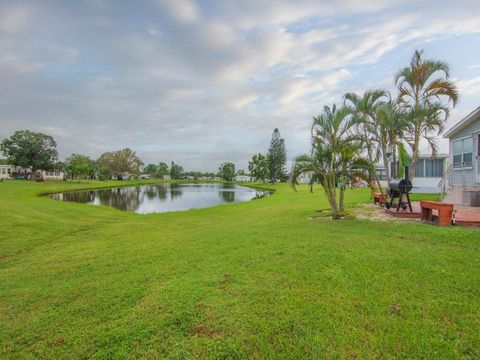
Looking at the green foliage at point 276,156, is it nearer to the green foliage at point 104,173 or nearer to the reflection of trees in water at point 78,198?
the reflection of trees in water at point 78,198

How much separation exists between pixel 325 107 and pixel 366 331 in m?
8.76

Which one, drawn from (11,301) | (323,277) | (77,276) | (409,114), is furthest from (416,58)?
(11,301)

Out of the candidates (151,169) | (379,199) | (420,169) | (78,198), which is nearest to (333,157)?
(379,199)

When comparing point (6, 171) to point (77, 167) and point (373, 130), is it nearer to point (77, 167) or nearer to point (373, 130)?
point (77, 167)

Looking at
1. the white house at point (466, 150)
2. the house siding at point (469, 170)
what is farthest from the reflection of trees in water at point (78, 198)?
the white house at point (466, 150)

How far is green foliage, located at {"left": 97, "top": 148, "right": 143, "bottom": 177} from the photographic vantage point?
8881 cm

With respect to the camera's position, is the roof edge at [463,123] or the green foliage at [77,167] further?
the green foliage at [77,167]

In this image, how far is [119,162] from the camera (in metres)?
90.1

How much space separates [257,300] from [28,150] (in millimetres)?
68032

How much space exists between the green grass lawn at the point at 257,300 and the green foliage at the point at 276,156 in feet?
196

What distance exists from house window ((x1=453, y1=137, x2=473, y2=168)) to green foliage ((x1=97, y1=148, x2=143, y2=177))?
89.0 metres

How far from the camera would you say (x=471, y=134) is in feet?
41.9

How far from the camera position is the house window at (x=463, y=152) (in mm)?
13023

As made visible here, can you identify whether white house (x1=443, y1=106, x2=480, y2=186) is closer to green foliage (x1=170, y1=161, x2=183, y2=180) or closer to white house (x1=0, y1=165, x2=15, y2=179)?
white house (x1=0, y1=165, x2=15, y2=179)
